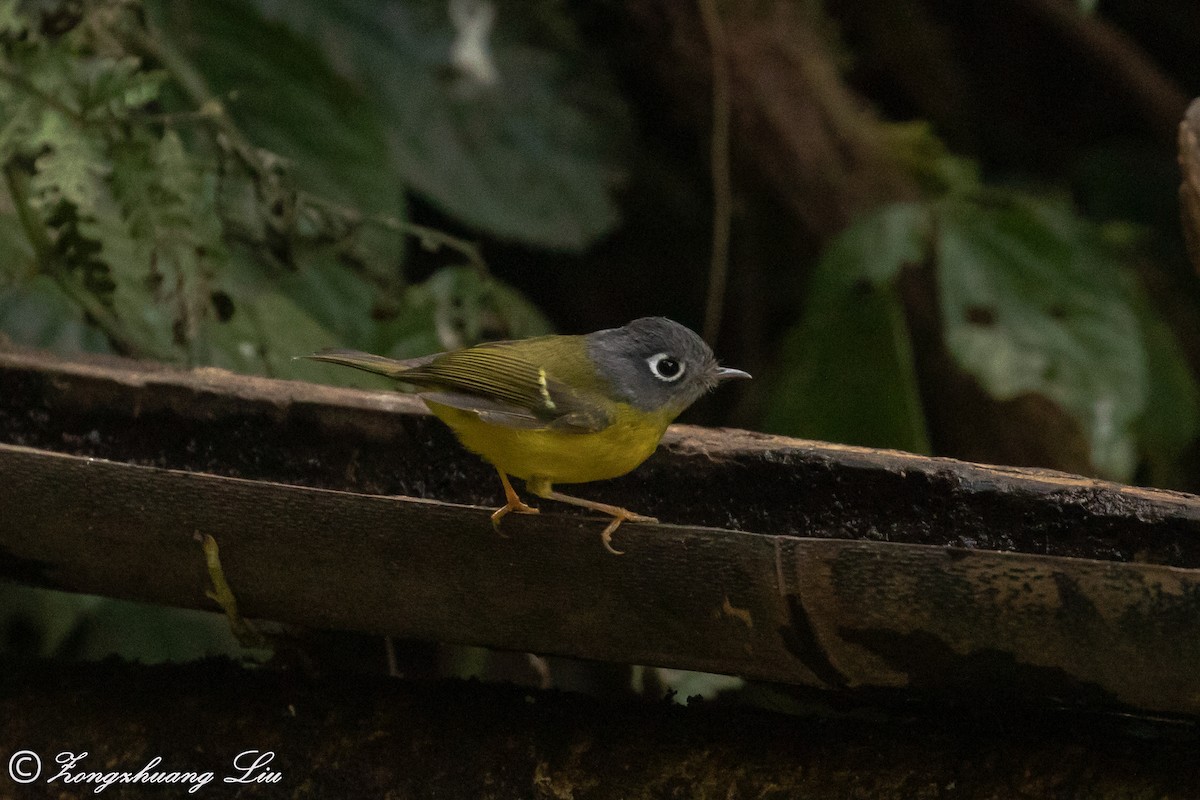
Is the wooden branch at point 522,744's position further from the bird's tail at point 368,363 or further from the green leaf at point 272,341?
the green leaf at point 272,341

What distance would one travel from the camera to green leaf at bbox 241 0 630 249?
458 centimetres

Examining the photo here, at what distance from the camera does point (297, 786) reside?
1998 millimetres

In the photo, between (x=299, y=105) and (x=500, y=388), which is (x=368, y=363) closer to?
(x=500, y=388)

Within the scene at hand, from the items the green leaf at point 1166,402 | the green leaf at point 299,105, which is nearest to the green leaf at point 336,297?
the green leaf at point 299,105

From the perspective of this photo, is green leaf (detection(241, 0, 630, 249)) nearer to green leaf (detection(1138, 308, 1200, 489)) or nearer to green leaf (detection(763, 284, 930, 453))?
green leaf (detection(763, 284, 930, 453))

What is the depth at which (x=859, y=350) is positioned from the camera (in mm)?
4129

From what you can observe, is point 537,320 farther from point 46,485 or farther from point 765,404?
point 46,485

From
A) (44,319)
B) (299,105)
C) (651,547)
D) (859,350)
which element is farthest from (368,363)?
(859,350)

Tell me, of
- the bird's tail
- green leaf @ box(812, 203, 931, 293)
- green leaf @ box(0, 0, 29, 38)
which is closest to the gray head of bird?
the bird's tail

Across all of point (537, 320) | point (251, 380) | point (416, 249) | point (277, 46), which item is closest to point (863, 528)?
point (251, 380)

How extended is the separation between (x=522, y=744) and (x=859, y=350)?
246 cm

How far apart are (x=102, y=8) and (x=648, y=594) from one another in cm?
249

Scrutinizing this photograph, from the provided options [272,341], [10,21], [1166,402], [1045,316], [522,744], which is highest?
[10,21]

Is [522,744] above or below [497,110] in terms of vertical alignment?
below
